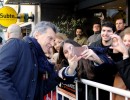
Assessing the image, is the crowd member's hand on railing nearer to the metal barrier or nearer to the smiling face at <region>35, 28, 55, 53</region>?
the metal barrier

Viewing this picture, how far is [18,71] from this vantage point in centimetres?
305

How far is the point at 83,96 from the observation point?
3748mm

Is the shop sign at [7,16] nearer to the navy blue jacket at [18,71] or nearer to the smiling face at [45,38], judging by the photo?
the smiling face at [45,38]

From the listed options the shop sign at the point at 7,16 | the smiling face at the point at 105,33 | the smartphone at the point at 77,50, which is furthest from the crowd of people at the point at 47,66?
the shop sign at the point at 7,16

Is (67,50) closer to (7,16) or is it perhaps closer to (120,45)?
(120,45)

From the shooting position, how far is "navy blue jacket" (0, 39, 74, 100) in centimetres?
294

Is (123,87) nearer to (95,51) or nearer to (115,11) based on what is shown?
(95,51)

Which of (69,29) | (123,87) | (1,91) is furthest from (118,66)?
(69,29)

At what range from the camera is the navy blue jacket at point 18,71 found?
9.64ft

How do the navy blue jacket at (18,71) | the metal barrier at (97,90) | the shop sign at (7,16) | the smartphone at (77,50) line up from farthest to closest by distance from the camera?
the shop sign at (7,16) < the smartphone at (77,50) < the navy blue jacket at (18,71) < the metal barrier at (97,90)

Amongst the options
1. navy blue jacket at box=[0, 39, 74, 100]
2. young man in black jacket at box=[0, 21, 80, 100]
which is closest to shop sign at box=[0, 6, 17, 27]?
young man in black jacket at box=[0, 21, 80, 100]

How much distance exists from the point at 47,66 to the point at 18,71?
42cm

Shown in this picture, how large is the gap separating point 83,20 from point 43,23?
9.32m

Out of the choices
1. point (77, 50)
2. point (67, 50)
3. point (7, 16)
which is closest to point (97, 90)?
point (77, 50)
